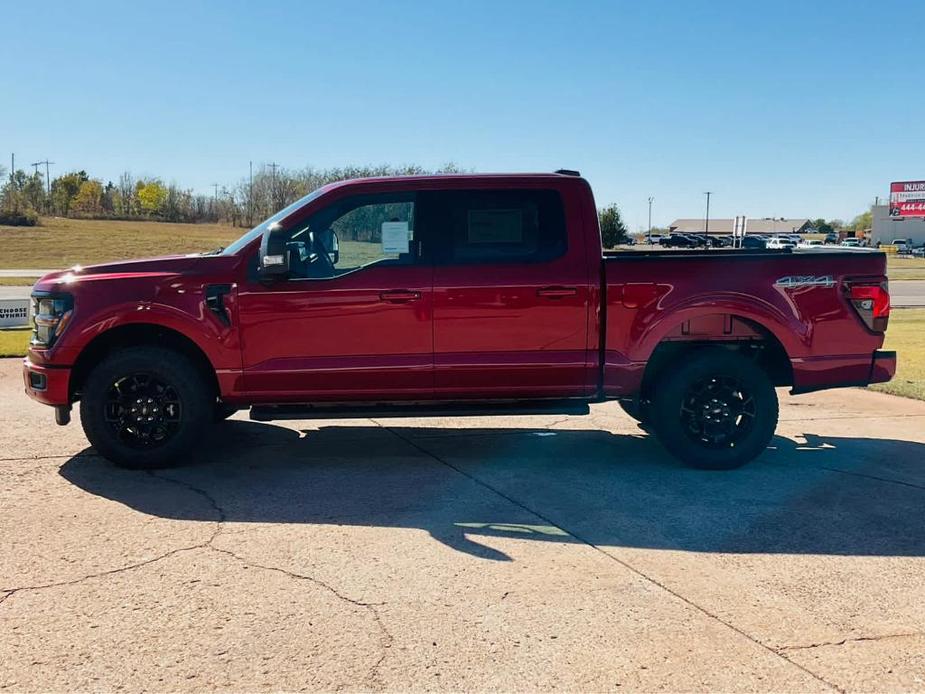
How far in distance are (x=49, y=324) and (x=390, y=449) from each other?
273 centimetres

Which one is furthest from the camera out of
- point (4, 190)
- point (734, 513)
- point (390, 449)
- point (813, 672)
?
point (4, 190)

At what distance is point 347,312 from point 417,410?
2.95 ft

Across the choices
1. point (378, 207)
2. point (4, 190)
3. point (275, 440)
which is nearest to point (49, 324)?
point (275, 440)

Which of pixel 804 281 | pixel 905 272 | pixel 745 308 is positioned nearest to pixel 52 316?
pixel 745 308

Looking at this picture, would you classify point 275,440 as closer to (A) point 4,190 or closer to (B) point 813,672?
(B) point 813,672

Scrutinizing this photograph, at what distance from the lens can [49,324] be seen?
19.3 ft

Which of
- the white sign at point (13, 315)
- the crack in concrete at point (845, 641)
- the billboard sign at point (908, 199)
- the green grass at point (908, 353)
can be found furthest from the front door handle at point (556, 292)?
the billboard sign at point (908, 199)

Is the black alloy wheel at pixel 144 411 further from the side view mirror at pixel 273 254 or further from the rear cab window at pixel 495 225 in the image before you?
the rear cab window at pixel 495 225

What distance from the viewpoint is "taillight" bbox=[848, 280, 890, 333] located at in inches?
239

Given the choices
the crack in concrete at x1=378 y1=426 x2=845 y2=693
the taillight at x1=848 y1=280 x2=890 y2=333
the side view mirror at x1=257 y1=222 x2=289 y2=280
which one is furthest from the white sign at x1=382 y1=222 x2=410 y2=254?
the taillight at x1=848 y1=280 x2=890 y2=333

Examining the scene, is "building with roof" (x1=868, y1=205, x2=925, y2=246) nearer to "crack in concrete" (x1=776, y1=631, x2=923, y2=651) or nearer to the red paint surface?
the red paint surface

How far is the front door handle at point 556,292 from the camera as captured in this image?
5.87 m

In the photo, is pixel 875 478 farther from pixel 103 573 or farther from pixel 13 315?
pixel 13 315

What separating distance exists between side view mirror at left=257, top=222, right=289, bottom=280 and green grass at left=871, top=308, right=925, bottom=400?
7.20 metres
